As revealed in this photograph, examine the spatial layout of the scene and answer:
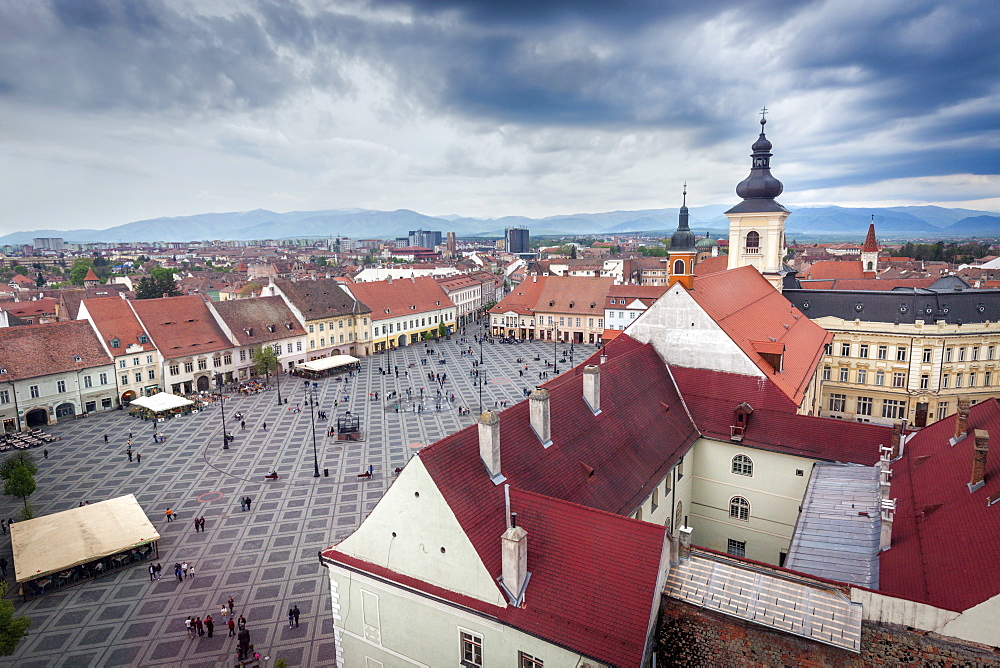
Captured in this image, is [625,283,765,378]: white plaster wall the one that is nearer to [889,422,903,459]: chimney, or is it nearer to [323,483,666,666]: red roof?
[889,422,903,459]: chimney

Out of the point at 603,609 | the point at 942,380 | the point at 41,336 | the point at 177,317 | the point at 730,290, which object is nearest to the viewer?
the point at 603,609

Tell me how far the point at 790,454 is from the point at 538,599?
17.7 m

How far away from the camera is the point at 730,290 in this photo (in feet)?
123

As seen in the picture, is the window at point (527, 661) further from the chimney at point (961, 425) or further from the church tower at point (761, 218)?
the church tower at point (761, 218)

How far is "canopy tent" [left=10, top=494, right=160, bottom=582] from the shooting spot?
2611 cm

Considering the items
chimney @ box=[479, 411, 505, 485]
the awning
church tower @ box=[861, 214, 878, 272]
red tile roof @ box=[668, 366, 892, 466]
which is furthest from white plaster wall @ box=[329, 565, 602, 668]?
church tower @ box=[861, 214, 878, 272]

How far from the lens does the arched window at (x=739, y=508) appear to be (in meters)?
28.9

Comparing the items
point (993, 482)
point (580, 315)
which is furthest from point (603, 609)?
point (580, 315)

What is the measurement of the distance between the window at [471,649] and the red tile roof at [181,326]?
55.5 m

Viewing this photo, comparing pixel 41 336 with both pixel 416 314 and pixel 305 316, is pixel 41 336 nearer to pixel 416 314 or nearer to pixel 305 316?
pixel 305 316

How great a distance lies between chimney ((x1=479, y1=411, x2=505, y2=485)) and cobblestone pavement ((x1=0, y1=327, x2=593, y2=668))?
37.6ft

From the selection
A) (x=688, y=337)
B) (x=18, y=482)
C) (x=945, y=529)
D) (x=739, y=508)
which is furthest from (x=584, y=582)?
(x=18, y=482)

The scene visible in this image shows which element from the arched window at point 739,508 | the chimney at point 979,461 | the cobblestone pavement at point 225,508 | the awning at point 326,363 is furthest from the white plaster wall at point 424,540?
the awning at point 326,363

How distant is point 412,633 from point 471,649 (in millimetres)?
2216
